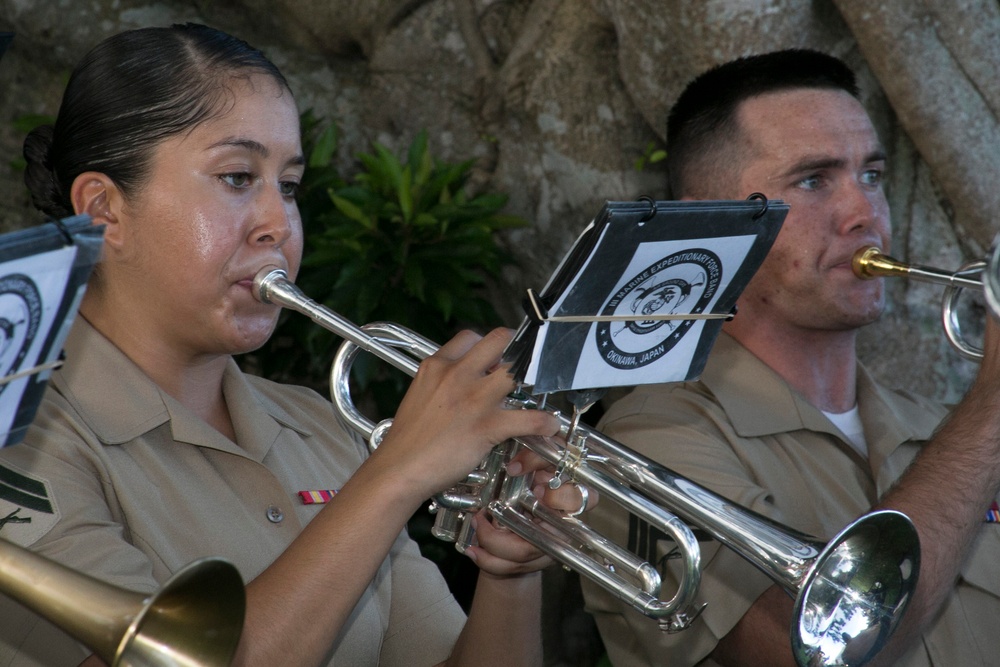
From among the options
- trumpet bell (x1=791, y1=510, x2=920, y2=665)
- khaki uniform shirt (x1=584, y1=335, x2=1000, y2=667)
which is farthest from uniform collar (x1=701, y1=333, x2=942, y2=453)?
trumpet bell (x1=791, y1=510, x2=920, y2=665)

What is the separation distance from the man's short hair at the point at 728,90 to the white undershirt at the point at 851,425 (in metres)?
0.63

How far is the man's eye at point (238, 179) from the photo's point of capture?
1.79 m

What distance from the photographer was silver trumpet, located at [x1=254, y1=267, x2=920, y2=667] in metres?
1.62

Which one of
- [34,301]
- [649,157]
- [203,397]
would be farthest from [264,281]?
[649,157]

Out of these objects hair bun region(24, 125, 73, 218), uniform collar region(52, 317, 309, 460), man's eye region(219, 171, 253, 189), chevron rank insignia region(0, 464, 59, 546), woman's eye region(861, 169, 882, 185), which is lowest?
chevron rank insignia region(0, 464, 59, 546)

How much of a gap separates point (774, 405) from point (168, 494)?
1337 mm

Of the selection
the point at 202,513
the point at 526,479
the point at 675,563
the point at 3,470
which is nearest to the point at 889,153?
the point at 675,563

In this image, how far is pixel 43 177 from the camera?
1917 mm

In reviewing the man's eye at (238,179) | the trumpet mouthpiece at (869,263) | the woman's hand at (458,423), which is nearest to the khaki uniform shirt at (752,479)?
the trumpet mouthpiece at (869,263)

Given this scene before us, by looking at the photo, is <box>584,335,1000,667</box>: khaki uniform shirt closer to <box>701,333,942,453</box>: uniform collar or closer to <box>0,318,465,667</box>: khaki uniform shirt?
<box>701,333,942,453</box>: uniform collar

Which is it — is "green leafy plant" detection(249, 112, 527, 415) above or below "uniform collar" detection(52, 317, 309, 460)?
above

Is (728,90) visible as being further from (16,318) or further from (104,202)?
(16,318)

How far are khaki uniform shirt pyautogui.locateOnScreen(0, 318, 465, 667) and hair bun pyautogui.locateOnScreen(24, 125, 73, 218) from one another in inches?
8.3

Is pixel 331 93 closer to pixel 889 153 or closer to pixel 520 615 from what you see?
pixel 889 153
